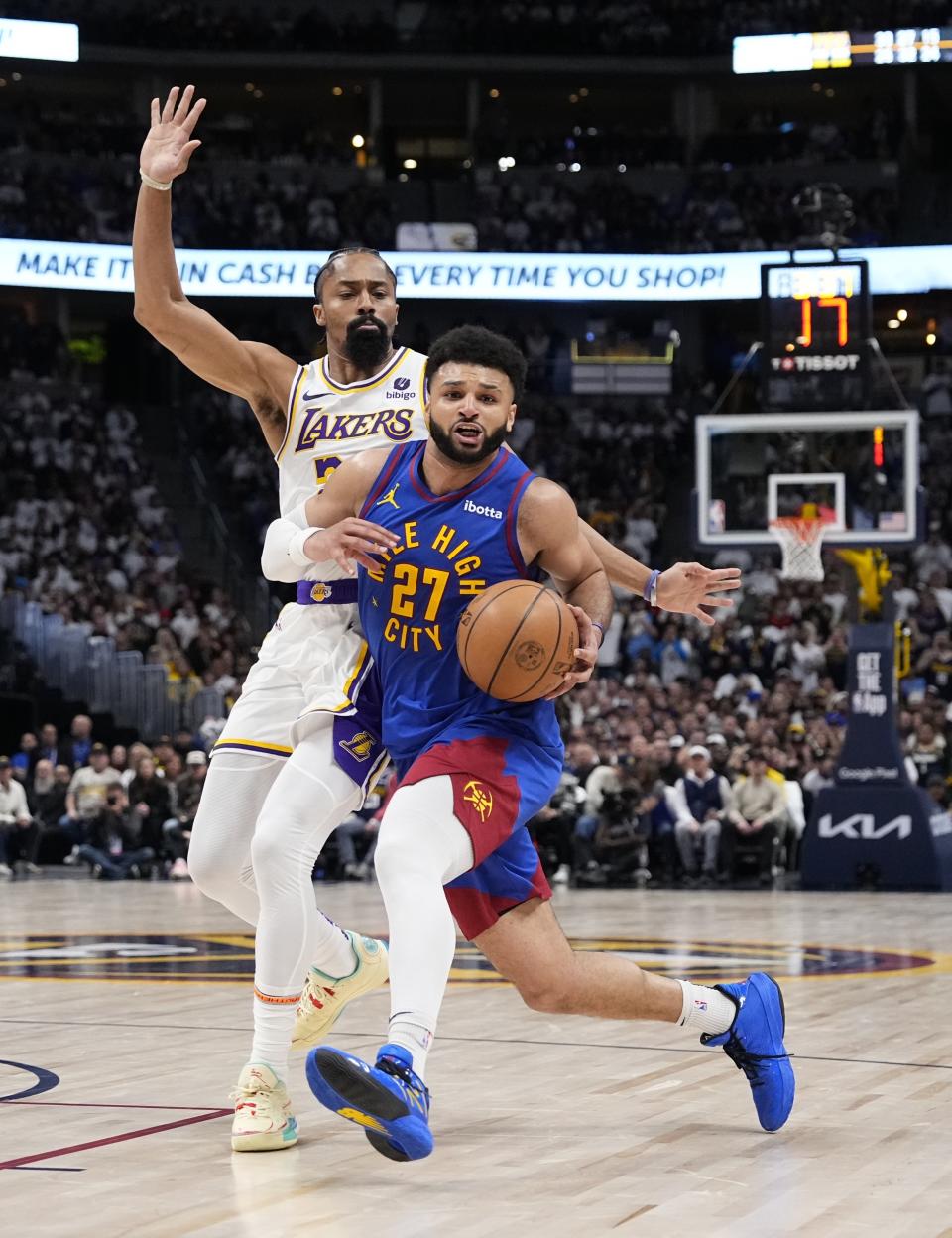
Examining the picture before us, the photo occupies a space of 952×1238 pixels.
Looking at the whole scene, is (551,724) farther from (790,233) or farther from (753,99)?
(753,99)

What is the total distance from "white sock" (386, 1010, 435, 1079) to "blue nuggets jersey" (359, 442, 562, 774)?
74 cm

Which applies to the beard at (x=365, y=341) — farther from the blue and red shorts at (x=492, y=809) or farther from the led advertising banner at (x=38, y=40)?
the led advertising banner at (x=38, y=40)

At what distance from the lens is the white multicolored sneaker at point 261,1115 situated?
4414 millimetres

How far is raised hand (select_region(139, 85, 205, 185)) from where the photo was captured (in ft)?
17.3

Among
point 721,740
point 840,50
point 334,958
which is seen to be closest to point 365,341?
point 334,958

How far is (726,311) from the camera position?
31766 mm

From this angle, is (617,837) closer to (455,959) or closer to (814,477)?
(814,477)

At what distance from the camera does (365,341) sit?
552 cm

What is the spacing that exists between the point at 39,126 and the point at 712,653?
16540 millimetres

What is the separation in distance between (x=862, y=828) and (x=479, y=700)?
39.0 ft

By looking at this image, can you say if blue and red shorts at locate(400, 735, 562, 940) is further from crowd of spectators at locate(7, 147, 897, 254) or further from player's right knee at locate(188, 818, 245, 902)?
crowd of spectators at locate(7, 147, 897, 254)

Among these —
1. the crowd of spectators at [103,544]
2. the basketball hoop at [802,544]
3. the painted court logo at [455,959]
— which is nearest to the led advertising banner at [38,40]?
the crowd of spectators at [103,544]

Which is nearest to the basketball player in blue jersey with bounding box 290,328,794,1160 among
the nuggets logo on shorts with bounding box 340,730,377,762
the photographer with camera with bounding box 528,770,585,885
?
the nuggets logo on shorts with bounding box 340,730,377,762

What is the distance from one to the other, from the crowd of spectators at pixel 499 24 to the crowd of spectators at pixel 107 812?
1672 centimetres
